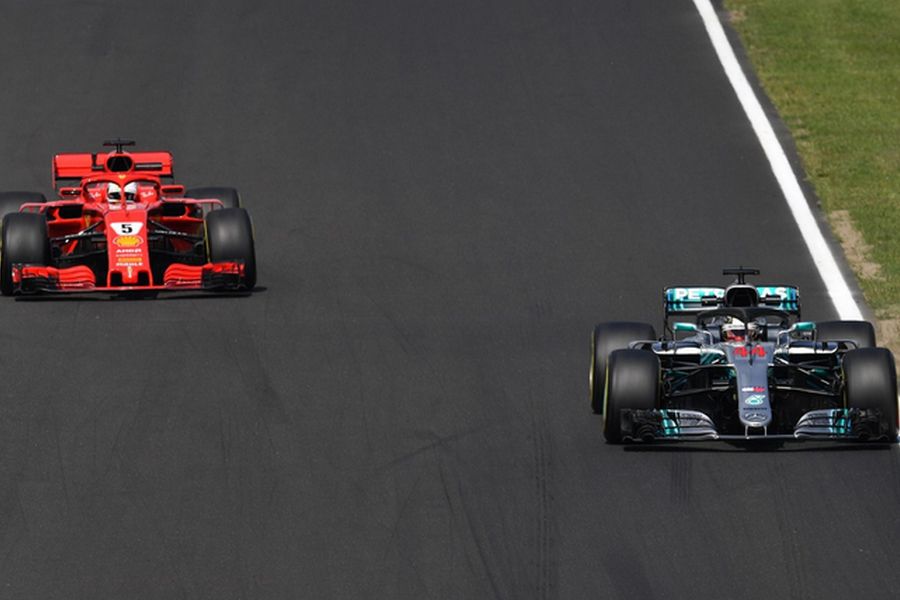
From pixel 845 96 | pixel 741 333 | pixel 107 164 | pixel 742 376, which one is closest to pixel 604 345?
pixel 741 333

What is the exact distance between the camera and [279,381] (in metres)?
21.2

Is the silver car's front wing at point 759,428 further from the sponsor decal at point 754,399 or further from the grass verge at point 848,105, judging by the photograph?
the grass verge at point 848,105

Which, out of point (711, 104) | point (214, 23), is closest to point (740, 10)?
point (711, 104)

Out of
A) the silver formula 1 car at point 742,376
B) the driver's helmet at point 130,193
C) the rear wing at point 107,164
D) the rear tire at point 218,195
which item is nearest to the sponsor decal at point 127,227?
the driver's helmet at point 130,193

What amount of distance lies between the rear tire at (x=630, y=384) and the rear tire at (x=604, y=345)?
0.95 metres

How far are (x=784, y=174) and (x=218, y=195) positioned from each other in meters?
7.53

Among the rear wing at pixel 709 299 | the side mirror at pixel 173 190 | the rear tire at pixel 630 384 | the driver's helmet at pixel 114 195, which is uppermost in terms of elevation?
the side mirror at pixel 173 190

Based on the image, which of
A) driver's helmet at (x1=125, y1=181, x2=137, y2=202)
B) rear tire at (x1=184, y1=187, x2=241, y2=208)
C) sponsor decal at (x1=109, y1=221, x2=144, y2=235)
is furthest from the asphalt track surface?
driver's helmet at (x1=125, y1=181, x2=137, y2=202)

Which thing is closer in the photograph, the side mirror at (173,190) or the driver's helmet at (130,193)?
the driver's helmet at (130,193)

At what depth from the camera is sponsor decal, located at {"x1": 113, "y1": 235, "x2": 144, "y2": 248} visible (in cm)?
2381

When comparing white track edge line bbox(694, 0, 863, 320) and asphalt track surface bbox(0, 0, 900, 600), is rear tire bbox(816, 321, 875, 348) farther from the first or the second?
white track edge line bbox(694, 0, 863, 320)

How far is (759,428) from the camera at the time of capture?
18766 mm

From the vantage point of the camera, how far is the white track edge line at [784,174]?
24.2m

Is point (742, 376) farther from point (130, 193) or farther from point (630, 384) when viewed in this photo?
point (130, 193)
